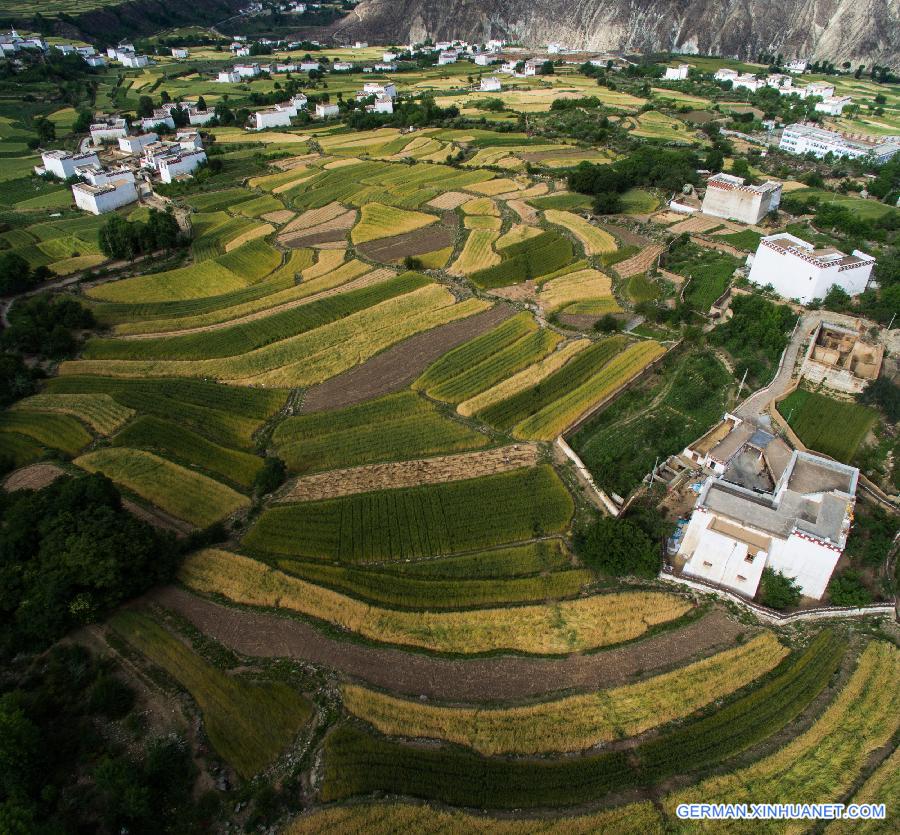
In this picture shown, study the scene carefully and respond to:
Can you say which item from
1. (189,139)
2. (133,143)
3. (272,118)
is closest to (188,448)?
(133,143)

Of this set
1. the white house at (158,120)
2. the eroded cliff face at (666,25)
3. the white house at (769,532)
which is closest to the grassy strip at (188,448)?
the white house at (769,532)

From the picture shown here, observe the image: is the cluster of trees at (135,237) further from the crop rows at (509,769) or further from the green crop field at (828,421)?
the green crop field at (828,421)

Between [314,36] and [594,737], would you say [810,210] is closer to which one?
[594,737]

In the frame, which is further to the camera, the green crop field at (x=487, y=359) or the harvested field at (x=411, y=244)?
the harvested field at (x=411, y=244)

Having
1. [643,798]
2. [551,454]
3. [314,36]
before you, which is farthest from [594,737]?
[314,36]

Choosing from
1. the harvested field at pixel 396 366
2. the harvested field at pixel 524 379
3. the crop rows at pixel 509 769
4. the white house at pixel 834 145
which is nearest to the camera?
the crop rows at pixel 509 769

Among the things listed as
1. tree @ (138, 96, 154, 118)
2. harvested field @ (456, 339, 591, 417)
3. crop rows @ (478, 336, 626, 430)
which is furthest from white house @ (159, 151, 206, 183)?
crop rows @ (478, 336, 626, 430)

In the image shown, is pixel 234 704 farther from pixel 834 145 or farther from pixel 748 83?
pixel 748 83
